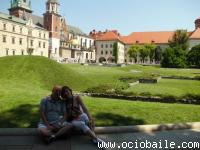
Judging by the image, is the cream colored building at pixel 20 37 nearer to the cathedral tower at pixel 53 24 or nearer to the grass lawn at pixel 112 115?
the cathedral tower at pixel 53 24

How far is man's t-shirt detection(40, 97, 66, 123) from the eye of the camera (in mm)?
7855

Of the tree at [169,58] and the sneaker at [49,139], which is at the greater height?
the tree at [169,58]

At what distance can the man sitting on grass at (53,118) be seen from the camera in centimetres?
750

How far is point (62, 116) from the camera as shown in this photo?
25.8 ft

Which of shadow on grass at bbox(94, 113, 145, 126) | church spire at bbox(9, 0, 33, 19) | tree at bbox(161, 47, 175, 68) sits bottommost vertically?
shadow on grass at bbox(94, 113, 145, 126)

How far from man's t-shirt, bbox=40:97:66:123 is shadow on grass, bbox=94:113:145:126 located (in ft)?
6.89

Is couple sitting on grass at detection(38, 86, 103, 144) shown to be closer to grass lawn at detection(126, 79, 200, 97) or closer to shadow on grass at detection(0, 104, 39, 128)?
shadow on grass at detection(0, 104, 39, 128)

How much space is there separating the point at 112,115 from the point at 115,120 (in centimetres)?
55

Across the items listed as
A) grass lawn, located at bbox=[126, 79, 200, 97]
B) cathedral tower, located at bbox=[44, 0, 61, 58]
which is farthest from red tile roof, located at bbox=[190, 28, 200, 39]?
grass lawn, located at bbox=[126, 79, 200, 97]

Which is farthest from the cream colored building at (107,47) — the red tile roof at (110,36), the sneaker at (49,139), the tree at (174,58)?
the sneaker at (49,139)

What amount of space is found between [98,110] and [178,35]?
92.6m

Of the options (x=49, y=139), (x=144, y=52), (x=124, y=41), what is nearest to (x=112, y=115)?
(x=49, y=139)

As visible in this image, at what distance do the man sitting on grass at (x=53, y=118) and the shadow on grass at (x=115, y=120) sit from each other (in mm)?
2138

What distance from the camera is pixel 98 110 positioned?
1111 cm
